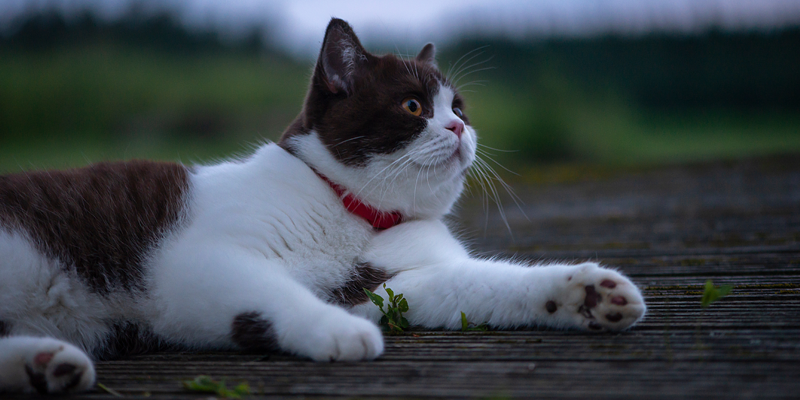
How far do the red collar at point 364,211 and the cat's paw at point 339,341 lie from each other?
0.67 meters

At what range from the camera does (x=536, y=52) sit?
11.5 m

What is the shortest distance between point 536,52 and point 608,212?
7836 millimetres

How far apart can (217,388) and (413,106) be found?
1313mm

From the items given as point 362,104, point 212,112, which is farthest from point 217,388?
point 212,112

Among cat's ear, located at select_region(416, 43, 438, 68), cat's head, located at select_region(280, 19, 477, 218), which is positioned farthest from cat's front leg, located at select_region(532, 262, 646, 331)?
cat's ear, located at select_region(416, 43, 438, 68)

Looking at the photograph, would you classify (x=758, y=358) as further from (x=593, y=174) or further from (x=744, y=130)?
(x=744, y=130)

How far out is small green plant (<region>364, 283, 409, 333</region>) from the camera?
1.81 meters

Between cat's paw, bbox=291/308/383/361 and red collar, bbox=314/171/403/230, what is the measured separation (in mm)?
665

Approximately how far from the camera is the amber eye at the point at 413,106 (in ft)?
7.09

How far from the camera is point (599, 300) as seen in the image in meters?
1.57

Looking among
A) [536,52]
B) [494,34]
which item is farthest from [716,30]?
[494,34]

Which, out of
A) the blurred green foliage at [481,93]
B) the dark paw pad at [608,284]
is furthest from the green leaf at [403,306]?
the blurred green foliage at [481,93]

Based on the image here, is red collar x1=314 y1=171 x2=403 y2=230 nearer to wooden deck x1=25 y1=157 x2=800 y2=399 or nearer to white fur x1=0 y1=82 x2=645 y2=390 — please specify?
white fur x1=0 y1=82 x2=645 y2=390

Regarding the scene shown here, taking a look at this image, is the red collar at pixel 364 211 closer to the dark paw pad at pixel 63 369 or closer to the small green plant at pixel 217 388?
the small green plant at pixel 217 388
